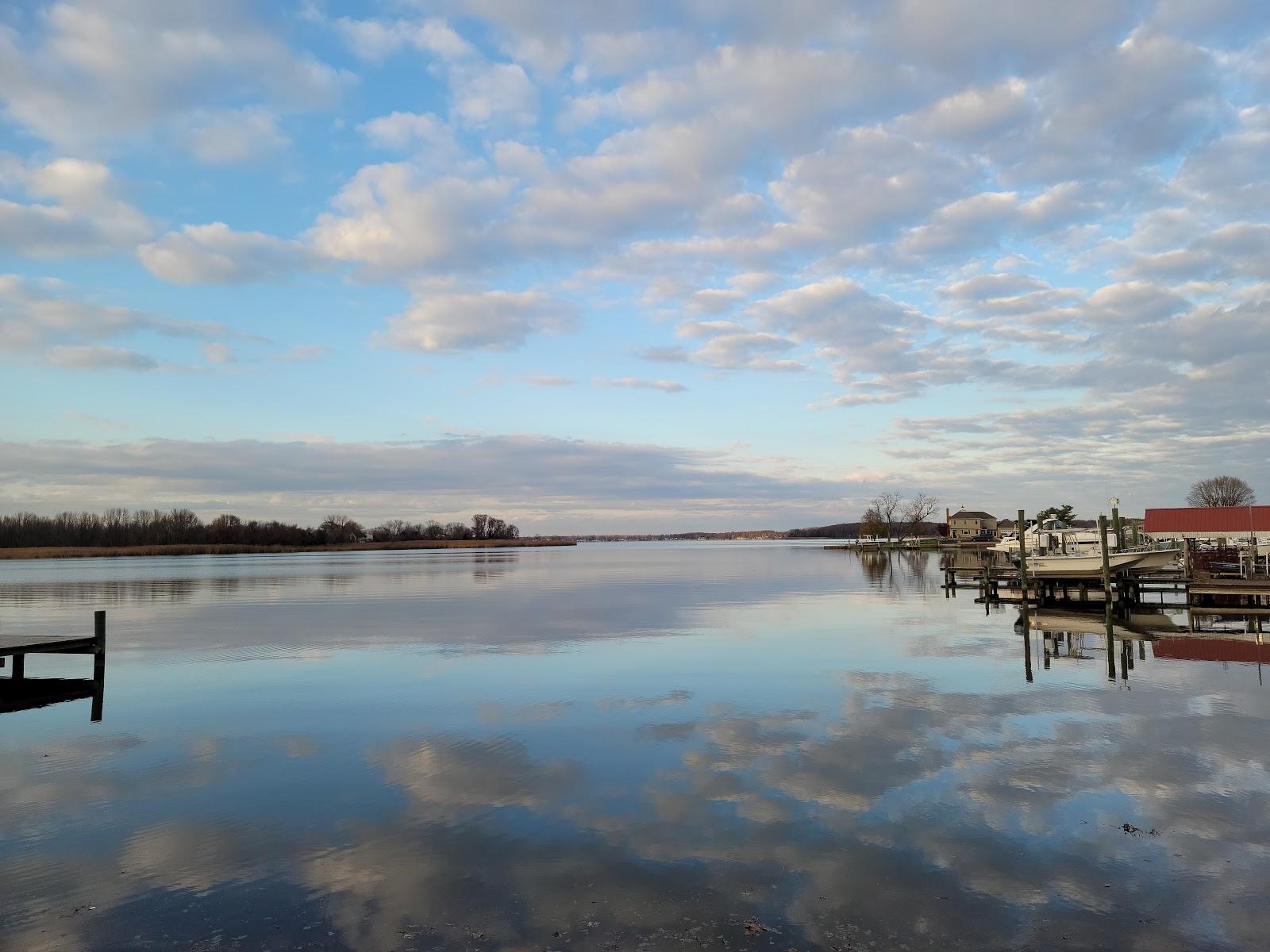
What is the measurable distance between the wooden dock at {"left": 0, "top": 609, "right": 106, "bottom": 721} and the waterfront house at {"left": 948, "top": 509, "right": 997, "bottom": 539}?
13250 cm

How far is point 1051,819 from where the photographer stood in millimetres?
8461

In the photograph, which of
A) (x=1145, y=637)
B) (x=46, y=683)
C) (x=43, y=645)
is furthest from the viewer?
(x=1145, y=637)

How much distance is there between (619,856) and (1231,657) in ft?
60.2

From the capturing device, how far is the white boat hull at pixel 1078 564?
33.0 metres

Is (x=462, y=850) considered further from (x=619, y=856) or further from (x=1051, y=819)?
(x=1051, y=819)

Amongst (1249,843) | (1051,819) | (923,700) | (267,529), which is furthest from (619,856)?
(267,529)

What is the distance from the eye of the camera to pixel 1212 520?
1949 inches

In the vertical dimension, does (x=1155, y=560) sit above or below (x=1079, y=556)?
below

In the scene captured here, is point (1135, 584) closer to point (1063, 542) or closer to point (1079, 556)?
point (1079, 556)

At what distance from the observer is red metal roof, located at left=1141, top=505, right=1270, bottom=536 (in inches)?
1804

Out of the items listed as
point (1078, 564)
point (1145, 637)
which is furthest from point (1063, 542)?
point (1145, 637)

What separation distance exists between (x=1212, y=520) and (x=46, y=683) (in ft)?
187

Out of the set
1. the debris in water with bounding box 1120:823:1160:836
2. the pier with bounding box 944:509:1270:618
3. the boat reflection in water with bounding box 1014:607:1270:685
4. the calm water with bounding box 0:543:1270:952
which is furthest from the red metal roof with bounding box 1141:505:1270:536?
the debris in water with bounding box 1120:823:1160:836

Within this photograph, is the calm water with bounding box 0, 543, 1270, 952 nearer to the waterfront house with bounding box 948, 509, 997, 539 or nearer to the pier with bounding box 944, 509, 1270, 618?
the pier with bounding box 944, 509, 1270, 618
